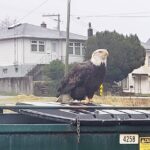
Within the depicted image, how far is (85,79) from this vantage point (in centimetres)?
1364

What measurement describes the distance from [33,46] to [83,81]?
51.5 m

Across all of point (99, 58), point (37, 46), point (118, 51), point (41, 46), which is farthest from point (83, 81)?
point (41, 46)

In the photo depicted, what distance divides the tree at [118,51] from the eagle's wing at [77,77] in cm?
3882

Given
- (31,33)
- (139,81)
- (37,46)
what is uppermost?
(31,33)

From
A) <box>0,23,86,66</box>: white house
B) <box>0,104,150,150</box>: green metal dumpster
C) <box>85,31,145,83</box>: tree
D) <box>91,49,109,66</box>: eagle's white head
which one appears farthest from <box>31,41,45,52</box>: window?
<box>0,104,150,150</box>: green metal dumpster

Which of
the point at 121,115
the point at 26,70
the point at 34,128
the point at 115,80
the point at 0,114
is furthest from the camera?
the point at 26,70

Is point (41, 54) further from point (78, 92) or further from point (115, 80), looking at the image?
point (78, 92)

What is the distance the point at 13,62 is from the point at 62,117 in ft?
195

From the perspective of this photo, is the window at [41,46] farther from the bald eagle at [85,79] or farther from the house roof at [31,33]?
the bald eagle at [85,79]

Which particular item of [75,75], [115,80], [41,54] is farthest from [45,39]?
[75,75]

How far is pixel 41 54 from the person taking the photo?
6512cm

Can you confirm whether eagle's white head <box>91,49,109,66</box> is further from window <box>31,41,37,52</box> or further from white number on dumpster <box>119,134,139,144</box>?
window <box>31,41,37,52</box>

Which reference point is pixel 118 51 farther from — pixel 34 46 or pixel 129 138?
pixel 129 138

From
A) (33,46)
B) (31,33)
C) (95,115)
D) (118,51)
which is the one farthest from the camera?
(31,33)
